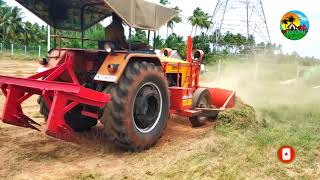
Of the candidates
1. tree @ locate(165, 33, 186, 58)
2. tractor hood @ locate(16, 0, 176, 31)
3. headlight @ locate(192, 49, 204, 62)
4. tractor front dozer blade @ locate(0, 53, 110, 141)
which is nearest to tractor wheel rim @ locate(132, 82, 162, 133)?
tractor front dozer blade @ locate(0, 53, 110, 141)

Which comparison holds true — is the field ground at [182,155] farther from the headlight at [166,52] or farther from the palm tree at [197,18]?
the palm tree at [197,18]

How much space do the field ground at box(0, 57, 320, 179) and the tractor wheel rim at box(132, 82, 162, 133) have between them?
399 mm

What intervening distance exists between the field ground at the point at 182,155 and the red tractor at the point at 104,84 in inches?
15.2

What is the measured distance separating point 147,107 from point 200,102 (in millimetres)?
2085

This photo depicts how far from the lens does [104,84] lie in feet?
19.3

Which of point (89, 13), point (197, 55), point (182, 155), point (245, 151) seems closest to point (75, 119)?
point (89, 13)

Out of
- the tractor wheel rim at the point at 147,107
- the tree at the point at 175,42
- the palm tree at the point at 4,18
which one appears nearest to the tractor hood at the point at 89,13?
the tractor wheel rim at the point at 147,107

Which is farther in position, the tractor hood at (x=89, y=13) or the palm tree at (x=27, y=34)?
the palm tree at (x=27, y=34)

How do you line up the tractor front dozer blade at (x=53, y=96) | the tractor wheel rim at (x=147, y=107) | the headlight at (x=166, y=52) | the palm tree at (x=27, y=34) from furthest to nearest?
the palm tree at (x=27, y=34)
the headlight at (x=166, y=52)
the tractor wheel rim at (x=147, y=107)
the tractor front dozer blade at (x=53, y=96)

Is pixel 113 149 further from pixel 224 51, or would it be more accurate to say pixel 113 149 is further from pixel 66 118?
pixel 224 51

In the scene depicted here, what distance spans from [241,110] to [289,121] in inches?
53.9

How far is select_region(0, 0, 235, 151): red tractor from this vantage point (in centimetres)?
523

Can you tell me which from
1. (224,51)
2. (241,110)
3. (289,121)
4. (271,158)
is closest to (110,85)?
(271,158)

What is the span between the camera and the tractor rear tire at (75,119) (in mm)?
6590
